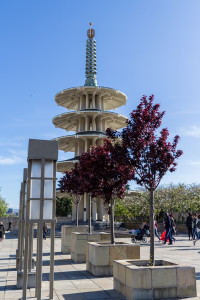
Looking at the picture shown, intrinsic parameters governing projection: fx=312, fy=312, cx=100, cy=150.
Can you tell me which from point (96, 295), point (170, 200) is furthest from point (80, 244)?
point (170, 200)

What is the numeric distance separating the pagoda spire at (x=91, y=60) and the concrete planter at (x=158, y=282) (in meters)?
42.9

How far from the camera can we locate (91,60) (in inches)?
1998

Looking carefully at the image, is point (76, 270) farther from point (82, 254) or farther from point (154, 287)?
point (154, 287)

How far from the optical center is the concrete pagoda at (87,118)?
42312mm

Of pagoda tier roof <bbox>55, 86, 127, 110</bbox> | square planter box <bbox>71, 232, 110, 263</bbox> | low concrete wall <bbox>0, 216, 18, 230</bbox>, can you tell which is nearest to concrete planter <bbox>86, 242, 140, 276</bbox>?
square planter box <bbox>71, 232, 110, 263</bbox>

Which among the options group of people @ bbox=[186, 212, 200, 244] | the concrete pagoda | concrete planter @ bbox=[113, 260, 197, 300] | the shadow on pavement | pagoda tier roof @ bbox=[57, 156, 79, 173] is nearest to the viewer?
concrete planter @ bbox=[113, 260, 197, 300]

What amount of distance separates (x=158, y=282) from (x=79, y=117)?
39.0m

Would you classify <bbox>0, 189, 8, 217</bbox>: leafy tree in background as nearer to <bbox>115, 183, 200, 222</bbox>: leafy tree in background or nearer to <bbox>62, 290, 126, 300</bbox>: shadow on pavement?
<bbox>115, 183, 200, 222</bbox>: leafy tree in background

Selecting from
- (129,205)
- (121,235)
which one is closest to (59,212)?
(129,205)

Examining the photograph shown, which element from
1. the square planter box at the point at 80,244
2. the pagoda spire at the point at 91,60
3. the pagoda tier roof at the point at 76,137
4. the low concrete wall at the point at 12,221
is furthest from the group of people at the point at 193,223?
the low concrete wall at the point at 12,221

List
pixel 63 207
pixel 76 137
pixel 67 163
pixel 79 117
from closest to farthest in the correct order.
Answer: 1. pixel 76 137
2. pixel 67 163
3. pixel 79 117
4. pixel 63 207

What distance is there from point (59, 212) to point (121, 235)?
59438 mm

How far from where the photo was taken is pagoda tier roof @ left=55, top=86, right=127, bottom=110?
44.3m

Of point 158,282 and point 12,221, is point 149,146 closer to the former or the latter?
point 158,282
